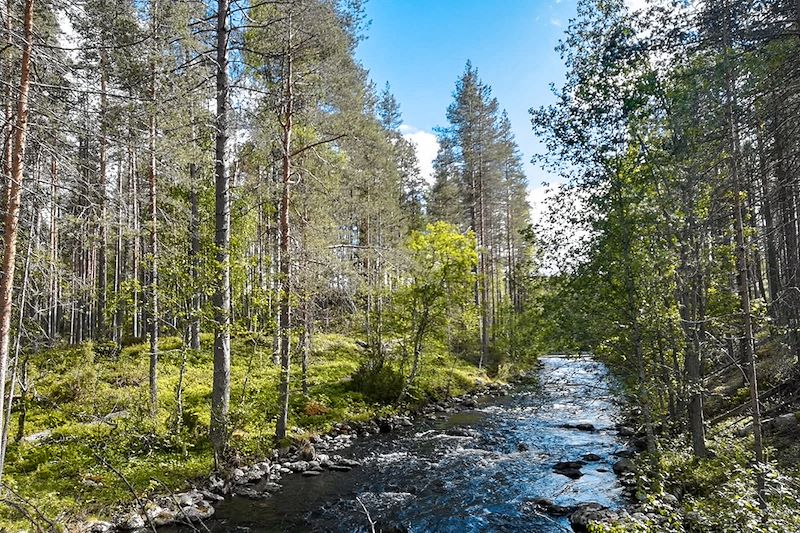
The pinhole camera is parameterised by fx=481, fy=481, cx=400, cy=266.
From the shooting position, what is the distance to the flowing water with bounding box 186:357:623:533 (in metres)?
8.17

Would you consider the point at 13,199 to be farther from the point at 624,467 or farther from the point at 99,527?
the point at 624,467

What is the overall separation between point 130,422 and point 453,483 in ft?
23.7

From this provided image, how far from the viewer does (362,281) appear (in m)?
13.3

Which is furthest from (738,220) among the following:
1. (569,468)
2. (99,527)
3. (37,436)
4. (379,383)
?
(37,436)

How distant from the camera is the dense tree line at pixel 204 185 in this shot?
7.27 metres

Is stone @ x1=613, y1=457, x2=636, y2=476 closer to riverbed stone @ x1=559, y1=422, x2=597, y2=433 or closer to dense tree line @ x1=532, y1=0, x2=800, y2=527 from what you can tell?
dense tree line @ x1=532, y1=0, x2=800, y2=527

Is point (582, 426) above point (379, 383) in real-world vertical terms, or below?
below

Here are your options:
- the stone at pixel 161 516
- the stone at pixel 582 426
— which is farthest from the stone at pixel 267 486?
the stone at pixel 582 426

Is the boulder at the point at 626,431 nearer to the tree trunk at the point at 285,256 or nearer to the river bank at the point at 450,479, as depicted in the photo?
the river bank at the point at 450,479

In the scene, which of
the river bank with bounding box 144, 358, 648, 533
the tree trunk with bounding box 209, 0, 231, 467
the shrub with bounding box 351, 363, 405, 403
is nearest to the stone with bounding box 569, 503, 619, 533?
the river bank with bounding box 144, 358, 648, 533

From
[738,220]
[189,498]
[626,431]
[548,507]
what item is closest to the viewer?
[738,220]

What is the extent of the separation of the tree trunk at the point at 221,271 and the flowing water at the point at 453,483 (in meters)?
1.49

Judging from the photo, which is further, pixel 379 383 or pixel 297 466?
pixel 379 383

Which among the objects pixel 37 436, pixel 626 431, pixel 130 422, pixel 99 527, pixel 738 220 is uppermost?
pixel 738 220
